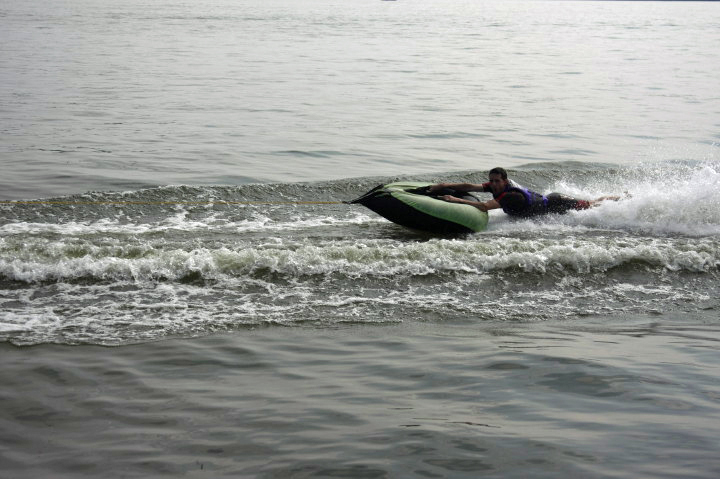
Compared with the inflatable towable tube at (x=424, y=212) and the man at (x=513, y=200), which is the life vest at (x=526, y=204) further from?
the inflatable towable tube at (x=424, y=212)

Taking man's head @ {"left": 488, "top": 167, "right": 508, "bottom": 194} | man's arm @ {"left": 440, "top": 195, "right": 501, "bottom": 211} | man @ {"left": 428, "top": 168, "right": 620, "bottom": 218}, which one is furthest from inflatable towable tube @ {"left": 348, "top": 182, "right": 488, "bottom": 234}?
man's head @ {"left": 488, "top": 167, "right": 508, "bottom": 194}

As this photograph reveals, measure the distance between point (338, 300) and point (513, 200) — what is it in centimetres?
357

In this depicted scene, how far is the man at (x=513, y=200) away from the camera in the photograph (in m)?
9.47

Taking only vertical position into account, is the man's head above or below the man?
above

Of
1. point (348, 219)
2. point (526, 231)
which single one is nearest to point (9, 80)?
point (348, 219)

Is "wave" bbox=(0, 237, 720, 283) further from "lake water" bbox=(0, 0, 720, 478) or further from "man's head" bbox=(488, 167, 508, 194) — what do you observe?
"man's head" bbox=(488, 167, 508, 194)

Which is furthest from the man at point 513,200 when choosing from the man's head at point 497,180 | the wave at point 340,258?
the wave at point 340,258

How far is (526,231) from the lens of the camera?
9.27 meters

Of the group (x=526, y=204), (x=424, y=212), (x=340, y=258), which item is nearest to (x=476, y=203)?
(x=526, y=204)

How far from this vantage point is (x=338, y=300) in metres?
6.74

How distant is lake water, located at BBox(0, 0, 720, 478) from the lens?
4.36 metres

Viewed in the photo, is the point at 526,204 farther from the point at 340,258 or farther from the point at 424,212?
the point at 340,258

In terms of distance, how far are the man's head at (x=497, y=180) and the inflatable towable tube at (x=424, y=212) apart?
1.65 feet

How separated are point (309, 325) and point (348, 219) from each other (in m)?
3.50
